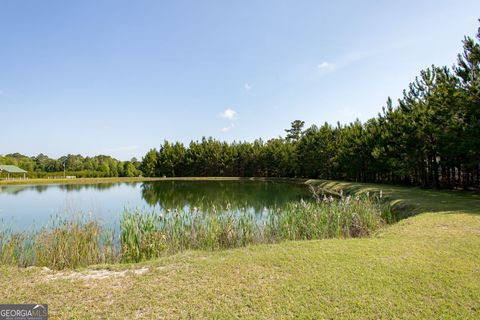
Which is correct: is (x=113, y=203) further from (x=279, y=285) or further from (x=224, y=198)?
(x=279, y=285)

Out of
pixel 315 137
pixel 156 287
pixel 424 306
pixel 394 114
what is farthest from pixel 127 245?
pixel 315 137

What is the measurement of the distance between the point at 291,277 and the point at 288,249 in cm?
132

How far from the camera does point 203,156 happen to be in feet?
156

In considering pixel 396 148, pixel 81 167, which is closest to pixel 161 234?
pixel 396 148

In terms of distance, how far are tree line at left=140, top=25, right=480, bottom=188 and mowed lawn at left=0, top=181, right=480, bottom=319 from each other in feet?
33.9

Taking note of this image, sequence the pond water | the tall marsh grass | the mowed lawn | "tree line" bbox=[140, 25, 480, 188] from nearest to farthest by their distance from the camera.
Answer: the mowed lawn < the tall marsh grass < the pond water < "tree line" bbox=[140, 25, 480, 188]

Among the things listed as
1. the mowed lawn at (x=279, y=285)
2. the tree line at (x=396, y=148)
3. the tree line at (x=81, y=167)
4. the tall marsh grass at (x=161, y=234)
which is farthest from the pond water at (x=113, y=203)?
the tree line at (x=81, y=167)

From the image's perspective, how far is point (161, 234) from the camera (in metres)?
6.37

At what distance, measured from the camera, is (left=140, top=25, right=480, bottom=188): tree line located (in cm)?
1266

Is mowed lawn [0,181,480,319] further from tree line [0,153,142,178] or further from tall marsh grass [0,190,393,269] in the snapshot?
tree line [0,153,142,178]

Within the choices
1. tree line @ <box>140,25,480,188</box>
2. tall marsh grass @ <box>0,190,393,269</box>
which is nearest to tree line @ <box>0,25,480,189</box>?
tree line @ <box>140,25,480,188</box>

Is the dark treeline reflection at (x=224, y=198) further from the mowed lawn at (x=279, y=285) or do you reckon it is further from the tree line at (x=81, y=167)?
the tree line at (x=81, y=167)

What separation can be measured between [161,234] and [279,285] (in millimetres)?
3493

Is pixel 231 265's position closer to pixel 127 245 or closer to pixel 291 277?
pixel 291 277
